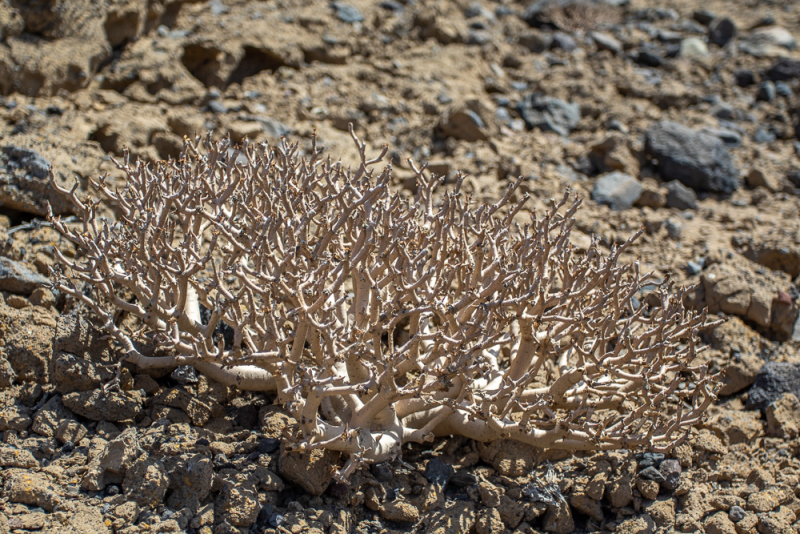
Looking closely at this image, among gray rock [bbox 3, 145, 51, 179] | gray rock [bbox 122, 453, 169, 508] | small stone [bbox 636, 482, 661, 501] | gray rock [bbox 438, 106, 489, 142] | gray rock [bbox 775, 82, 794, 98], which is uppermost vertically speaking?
gray rock [bbox 3, 145, 51, 179]

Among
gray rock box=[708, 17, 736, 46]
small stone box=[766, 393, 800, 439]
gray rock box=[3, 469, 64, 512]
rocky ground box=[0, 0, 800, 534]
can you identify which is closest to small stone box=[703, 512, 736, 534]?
rocky ground box=[0, 0, 800, 534]

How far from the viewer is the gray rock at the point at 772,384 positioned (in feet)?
14.5

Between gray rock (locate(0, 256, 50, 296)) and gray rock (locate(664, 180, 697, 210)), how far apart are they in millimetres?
5281

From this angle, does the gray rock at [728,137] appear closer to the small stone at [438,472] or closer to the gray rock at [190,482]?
the small stone at [438,472]

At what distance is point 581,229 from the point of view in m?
5.87

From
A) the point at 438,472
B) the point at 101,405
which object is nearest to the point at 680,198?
the point at 438,472

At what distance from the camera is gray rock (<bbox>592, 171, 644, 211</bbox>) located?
625 cm

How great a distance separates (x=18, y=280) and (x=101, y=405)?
42.1 inches

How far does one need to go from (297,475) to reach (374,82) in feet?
16.9

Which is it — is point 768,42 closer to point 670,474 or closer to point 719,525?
point 670,474

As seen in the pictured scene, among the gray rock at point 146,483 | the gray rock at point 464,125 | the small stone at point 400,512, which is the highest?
the gray rock at point 464,125

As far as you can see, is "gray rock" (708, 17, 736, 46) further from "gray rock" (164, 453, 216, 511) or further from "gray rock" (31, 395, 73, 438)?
"gray rock" (31, 395, 73, 438)

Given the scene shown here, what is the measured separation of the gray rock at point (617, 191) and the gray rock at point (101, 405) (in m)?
4.42

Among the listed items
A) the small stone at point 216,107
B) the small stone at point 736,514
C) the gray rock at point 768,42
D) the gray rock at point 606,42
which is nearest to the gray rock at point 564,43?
the gray rock at point 606,42
